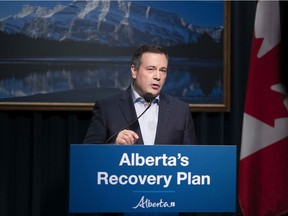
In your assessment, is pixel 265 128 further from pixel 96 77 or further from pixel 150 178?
pixel 150 178

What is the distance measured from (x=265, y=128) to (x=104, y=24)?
1208mm

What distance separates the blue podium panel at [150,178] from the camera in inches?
61.4

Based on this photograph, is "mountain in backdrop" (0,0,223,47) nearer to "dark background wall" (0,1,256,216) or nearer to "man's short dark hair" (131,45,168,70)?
"dark background wall" (0,1,256,216)

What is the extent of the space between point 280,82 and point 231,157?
1145 mm

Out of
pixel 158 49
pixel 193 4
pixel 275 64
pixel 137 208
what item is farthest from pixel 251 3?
pixel 137 208

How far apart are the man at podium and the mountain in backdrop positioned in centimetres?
102

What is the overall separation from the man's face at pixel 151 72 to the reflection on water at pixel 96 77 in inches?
39.6

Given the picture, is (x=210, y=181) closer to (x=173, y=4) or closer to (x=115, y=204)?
(x=115, y=204)

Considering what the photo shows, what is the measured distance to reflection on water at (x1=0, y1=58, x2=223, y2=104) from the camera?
3025mm

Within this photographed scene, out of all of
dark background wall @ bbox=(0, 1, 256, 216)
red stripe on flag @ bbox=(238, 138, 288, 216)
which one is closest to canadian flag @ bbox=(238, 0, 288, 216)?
red stripe on flag @ bbox=(238, 138, 288, 216)

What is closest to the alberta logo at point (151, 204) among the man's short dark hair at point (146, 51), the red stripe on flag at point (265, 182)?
the man's short dark hair at point (146, 51)

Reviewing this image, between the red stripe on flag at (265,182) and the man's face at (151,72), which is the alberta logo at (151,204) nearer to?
the man's face at (151,72)

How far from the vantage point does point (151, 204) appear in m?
1.57

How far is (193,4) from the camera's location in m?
3.12
